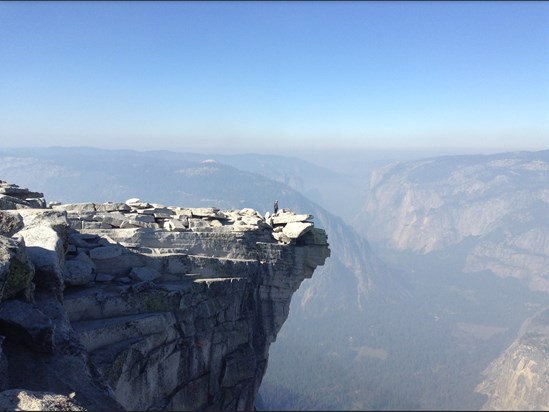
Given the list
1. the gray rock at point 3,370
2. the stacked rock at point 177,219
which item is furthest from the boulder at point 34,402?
the stacked rock at point 177,219

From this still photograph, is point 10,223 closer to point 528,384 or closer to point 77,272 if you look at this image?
point 77,272

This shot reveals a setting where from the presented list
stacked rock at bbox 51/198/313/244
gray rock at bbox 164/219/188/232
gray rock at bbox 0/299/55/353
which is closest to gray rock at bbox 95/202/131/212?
stacked rock at bbox 51/198/313/244

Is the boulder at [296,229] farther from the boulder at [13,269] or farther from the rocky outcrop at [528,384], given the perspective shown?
the rocky outcrop at [528,384]

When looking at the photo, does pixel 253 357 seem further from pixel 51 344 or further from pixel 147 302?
pixel 51 344

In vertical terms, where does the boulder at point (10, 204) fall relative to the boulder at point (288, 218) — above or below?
above

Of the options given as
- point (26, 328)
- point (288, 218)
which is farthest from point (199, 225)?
point (26, 328)

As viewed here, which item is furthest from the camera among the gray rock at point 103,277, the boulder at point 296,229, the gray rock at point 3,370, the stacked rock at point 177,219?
the boulder at point 296,229

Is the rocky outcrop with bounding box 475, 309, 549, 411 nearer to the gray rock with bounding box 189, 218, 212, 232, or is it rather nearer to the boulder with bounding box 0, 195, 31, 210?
the gray rock with bounding box 189, 218, 212, 232

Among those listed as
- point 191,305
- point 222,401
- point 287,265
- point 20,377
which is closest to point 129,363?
point 191,305
